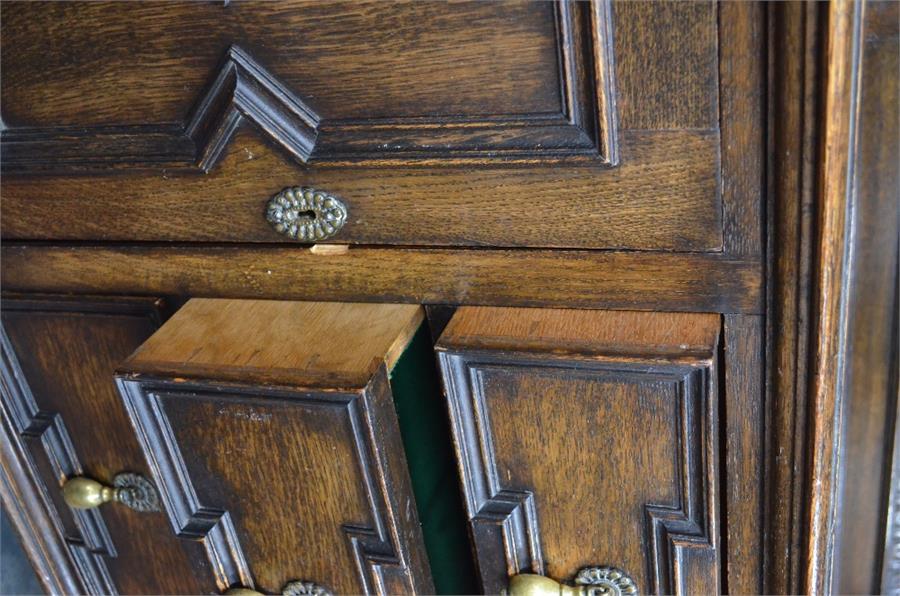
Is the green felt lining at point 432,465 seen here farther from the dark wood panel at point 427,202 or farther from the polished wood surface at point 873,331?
the polished wood surface at point 873,331

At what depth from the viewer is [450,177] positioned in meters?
0.44

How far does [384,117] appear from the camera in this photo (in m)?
0.44

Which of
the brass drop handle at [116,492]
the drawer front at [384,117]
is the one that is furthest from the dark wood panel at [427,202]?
the brass drop handle at [116,492]

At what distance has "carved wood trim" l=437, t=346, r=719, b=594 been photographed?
430 mm

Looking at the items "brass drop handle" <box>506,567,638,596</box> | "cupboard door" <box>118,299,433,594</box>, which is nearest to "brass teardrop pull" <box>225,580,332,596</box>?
"cupboard door" <box>118,299,433,594</box>

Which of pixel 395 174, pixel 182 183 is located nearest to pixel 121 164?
pixel 182 183

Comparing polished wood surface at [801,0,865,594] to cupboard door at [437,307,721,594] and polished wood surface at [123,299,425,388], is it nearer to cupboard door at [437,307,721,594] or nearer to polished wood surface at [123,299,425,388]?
cupboard door at [437,307,721,594]

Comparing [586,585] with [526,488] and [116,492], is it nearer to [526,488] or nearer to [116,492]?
[526,488]

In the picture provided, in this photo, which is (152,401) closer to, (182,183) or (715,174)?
(182,183)

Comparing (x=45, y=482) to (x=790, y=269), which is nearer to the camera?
(x=790, y=269)

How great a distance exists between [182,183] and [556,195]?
0.20m

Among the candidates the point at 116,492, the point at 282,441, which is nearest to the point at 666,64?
the point at 282,441

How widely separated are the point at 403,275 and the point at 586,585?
19 centimetres

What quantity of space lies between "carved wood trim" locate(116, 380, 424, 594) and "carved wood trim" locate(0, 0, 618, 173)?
116 millimetres
